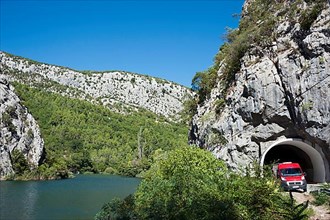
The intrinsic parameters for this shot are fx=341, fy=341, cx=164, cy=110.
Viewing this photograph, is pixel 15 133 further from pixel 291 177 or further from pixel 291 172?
pixel 291 177

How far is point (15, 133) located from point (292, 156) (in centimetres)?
6962

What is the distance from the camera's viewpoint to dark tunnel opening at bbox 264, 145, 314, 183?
24.5 m

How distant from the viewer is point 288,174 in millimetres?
18703

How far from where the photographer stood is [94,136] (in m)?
117

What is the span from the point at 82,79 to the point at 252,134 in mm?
144475

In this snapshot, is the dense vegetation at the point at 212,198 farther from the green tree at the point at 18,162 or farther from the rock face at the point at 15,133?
the rock face at the point at 15,133

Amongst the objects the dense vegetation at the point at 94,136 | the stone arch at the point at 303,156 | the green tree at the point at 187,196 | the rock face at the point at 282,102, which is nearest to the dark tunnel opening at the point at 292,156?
the stone arch at the point at 303,156

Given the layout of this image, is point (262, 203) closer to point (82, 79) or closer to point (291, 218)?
point (291, 218)

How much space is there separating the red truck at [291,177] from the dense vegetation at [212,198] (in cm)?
235

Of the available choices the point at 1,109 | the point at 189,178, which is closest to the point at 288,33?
the point at 189,178

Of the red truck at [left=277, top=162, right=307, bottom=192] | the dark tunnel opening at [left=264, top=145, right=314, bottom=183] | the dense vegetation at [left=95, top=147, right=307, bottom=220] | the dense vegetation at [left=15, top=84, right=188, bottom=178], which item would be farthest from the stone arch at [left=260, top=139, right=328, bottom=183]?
the dense vegetation at [left=15, top=84, right=188, bottom=178]

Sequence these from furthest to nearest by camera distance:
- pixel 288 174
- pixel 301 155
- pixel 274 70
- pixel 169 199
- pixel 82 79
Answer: pixel 82 79 < pixel 301 155 < pixel 274 70 < pixel 288 174 < pixel 169 199

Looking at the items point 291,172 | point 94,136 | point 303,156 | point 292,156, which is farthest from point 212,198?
point 94,136

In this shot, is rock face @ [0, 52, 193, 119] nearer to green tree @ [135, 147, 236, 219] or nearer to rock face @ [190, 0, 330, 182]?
rock face @ [190, 0, 330, 182]
